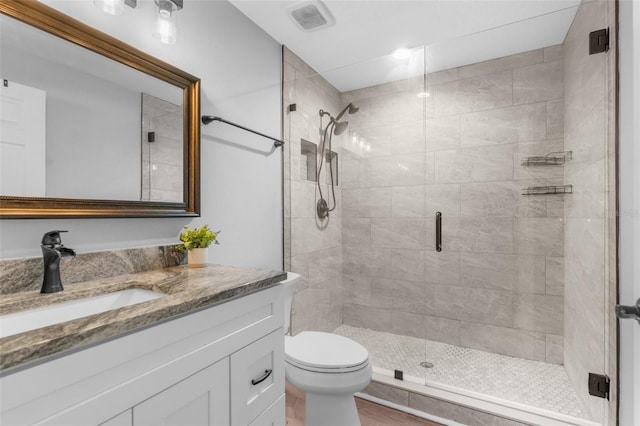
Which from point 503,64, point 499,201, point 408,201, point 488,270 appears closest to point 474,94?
point 503,64

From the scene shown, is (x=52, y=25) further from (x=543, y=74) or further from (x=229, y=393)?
(x=543, y=74)

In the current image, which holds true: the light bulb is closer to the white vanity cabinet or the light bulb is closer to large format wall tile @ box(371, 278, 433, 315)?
the white vanity cabinet

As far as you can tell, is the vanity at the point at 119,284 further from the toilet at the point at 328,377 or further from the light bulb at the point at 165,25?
the toilet at the point at 328,377

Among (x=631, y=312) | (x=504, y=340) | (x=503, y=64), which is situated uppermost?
(x=503, y=64)

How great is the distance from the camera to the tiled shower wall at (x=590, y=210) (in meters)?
1.51

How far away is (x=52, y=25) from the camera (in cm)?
109

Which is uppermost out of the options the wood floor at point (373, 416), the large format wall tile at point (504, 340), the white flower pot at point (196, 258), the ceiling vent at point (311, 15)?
the ceiling vent at point (311, 15)

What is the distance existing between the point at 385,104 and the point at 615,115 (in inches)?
59.2

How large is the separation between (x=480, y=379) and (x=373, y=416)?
743 mm

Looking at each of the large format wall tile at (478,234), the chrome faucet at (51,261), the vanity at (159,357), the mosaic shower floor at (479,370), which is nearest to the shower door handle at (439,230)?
the large format wall tile at (478,234)

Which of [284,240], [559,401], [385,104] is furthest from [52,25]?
[559,401]

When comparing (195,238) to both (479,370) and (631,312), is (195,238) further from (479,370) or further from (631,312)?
(479,370)

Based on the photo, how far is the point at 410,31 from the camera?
Answer: 2135mm

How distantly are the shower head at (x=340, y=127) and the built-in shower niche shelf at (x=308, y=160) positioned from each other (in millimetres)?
265
